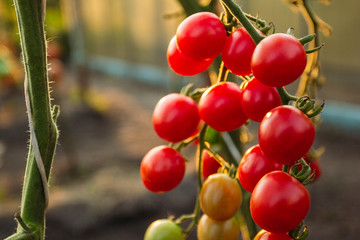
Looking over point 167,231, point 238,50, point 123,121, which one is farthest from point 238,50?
point 123,121

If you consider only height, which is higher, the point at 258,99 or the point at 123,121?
the point at 258,99

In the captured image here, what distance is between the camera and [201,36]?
39cm

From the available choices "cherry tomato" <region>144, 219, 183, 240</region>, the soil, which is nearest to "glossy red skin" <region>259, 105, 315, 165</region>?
"cherry tomato" <region>144, 219, 183, 240</region>

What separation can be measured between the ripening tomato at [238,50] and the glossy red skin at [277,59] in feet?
0.09

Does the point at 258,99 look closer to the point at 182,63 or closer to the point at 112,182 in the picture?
the point at 182,63

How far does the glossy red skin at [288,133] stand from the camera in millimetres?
350

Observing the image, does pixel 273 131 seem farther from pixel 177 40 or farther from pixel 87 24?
pixel 87 24

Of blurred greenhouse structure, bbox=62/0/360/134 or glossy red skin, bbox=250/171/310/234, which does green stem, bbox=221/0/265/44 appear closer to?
glossy red skin, bbox=250/171/310/234

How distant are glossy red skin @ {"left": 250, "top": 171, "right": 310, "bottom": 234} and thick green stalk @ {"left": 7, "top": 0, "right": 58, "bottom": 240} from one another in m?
0.18

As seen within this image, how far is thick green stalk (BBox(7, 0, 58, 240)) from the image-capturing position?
39 cm

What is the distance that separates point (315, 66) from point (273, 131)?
0.28 m

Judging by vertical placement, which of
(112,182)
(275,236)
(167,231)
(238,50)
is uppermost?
(238,50)

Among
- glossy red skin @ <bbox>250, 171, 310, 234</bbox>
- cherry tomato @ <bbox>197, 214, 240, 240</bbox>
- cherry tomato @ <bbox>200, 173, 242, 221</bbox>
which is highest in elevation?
glossy red skin @ <bbox>250, 171, 310, 234</bbox>

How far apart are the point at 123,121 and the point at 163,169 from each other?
3.54 m
